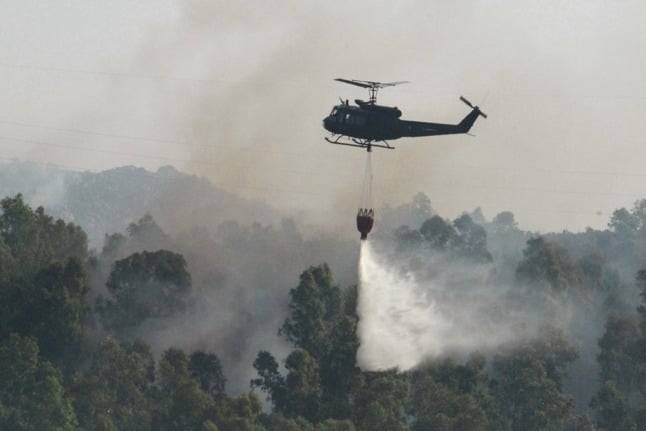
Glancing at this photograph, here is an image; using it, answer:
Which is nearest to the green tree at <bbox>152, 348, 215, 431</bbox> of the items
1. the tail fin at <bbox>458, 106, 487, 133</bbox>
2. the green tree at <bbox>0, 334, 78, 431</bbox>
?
the green tree at <bbox>0, 334, 78, 431</bbox>

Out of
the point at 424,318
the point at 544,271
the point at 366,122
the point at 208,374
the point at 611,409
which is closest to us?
the point at 366,122

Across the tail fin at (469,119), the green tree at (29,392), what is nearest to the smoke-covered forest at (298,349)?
the green tree at (29,392)

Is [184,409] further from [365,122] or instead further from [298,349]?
[365,122]

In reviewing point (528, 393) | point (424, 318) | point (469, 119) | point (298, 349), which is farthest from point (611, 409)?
point (469, 119)

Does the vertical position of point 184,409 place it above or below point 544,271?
below

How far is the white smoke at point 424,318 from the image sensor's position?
136250mm

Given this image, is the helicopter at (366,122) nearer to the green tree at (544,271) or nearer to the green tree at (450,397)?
the green tree at (450,397)

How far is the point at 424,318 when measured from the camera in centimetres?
15038

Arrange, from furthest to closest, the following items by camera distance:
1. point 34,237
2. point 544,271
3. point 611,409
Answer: point 544,271 < point 34,237 < point 611,409

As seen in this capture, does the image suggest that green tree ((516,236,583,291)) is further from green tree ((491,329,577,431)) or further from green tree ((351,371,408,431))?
green tree ((351,371,408,431))

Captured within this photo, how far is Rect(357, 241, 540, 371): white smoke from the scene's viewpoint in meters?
136

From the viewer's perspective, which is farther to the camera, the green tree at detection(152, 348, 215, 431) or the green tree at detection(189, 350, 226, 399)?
the green tree at detection(189, 350, 226, 399)

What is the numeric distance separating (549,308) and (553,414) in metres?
43.3

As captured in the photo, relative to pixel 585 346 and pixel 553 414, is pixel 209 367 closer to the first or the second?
pixel 553 414
